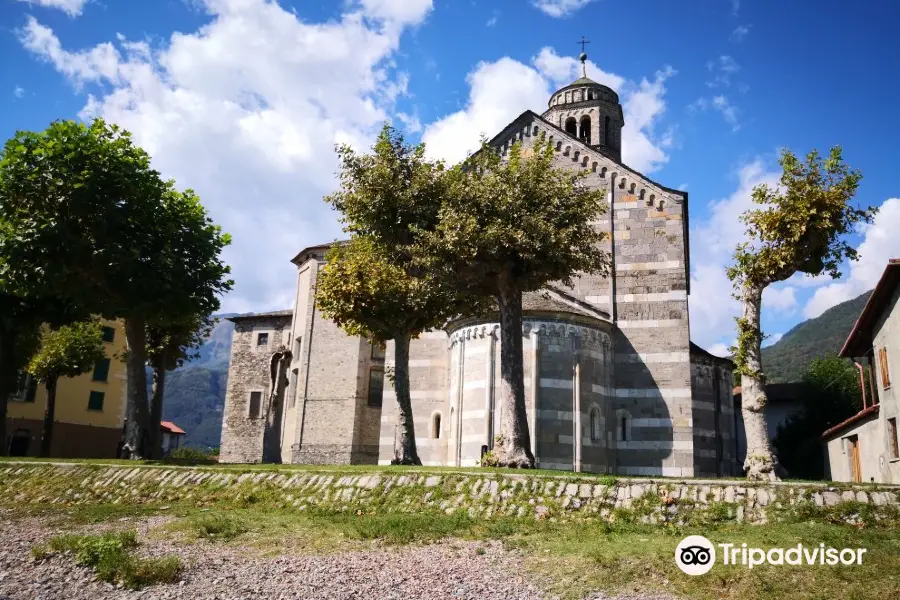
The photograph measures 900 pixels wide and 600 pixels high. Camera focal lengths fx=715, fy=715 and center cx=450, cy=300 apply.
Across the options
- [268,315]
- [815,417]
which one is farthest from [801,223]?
[268,315]

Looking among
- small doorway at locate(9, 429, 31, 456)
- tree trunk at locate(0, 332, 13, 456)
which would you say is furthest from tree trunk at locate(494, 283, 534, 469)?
small doorway at locate(9, 429, 31, 456)

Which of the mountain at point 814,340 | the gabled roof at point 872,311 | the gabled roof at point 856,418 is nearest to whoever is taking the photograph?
the gabled roof at point 872,311

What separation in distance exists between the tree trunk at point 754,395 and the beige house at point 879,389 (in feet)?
22.2

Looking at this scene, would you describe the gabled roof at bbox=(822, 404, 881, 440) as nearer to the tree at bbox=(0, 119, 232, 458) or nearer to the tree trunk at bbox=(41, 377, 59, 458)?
the tree at bbox=(0, 119, 232, 458)

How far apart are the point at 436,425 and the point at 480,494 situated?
51.1ft

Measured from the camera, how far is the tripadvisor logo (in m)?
9.86

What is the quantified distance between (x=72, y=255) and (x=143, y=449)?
23.3 ft

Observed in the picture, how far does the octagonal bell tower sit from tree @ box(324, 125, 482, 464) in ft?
79.4

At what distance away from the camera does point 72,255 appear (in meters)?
24.3

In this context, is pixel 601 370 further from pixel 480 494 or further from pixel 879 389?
pixel 480 494

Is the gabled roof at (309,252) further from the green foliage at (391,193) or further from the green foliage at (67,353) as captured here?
the green foliage at (391,193)

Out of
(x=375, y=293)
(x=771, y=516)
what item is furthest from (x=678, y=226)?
(x=771, y=516)

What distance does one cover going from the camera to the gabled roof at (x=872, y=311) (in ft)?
72.1

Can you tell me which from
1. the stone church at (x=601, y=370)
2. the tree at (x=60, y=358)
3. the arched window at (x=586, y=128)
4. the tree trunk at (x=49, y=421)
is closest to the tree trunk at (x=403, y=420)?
the stone church at (x=601, y=370)
